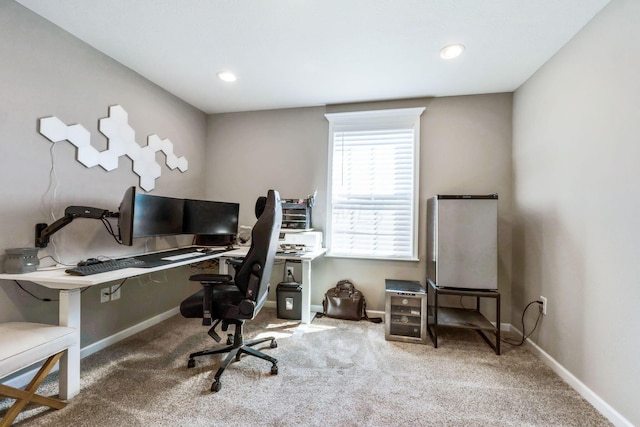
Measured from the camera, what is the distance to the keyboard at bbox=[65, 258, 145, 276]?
1.57 meters

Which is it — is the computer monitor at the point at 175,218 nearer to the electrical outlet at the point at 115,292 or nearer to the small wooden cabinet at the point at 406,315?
the electrical outlet at the point at 115,292

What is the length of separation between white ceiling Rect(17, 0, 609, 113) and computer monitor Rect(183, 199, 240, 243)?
124cm

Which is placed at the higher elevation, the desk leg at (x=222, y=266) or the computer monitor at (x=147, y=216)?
the computer monitor at (x=147, y=216)

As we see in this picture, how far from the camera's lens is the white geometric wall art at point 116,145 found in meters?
1.84

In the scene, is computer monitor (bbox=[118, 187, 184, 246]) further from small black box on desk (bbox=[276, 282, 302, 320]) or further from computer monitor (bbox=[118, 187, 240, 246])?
small black box on desk (bbox=[276, 282, 302, 320])

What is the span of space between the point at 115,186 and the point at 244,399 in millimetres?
2038

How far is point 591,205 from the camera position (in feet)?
5.46

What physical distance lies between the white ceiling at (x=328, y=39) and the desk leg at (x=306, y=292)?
1.88m

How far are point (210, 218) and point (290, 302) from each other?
50.3 inches

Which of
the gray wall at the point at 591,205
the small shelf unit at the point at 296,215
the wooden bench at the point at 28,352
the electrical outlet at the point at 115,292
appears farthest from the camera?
the small shelf unit at the point at 296,215

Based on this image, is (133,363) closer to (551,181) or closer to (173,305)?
(173,305)

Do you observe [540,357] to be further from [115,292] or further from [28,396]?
[115,292]

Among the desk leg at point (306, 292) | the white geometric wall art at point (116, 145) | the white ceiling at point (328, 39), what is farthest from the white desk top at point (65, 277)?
the white ceiling at point (328, 39)

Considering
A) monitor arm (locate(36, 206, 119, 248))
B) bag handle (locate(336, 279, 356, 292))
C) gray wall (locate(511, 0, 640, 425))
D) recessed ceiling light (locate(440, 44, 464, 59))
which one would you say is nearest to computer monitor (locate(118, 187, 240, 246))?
monitor arm (locate(36, 206, 119, 248))
